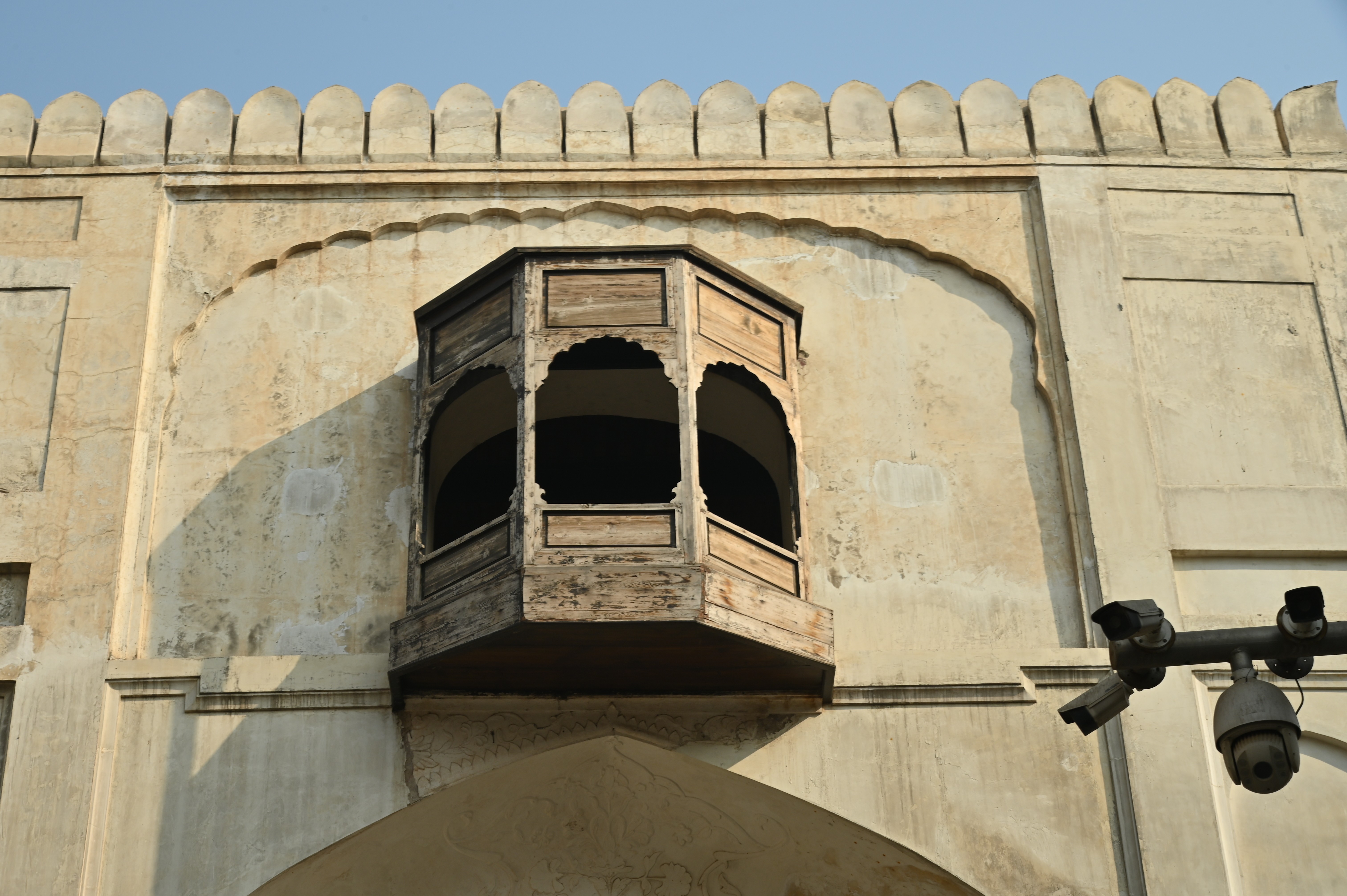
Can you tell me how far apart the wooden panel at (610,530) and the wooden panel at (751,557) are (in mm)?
240

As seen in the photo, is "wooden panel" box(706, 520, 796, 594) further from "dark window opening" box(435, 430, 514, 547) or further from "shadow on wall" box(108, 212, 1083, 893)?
"dark window opening" box(435, 430, 514, 547)

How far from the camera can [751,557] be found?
8.80 metres

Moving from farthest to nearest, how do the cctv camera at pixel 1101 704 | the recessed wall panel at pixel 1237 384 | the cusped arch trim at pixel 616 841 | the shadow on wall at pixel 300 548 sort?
1. the recessed wall panel at pixel 1237 384
2. the shadow on wall at pixel 300 548
3. the cusped arch trim at pixel 616 841
4. the cctv camera at pixel 1101 704

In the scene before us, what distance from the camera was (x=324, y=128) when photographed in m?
10.8

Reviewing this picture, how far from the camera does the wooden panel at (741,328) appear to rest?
9.36 meters

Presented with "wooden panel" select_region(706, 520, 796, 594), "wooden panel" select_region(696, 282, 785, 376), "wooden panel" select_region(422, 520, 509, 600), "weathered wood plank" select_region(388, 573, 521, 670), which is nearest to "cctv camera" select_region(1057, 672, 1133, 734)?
"wooden panel" select_region(706, 520, 796, 594)

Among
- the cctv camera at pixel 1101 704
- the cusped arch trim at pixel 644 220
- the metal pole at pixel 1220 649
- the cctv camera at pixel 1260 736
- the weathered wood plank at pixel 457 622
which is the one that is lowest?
the cctv camera at pixel 1260 736

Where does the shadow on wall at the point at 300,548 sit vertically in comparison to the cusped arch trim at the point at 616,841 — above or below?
above

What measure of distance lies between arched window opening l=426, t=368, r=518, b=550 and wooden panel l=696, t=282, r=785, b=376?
1.20 m

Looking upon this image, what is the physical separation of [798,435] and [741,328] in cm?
70

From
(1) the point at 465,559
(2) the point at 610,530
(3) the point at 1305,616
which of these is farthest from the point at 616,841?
(3) the point at 1305,616

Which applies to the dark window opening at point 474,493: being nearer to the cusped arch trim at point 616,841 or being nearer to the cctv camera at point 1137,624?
the cusped arch trim at point 616,841

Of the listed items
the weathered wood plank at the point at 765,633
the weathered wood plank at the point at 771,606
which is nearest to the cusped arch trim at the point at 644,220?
the weathered wood plank at the point at 771,606

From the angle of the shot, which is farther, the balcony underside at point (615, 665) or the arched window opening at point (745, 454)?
the arched window opening at point (745, 454)
